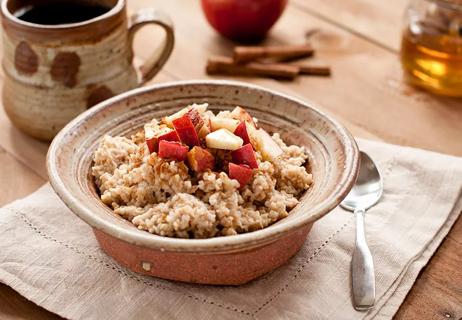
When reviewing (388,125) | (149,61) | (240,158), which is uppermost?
(240,158)

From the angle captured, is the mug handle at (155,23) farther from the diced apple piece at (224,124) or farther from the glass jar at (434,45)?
the glass jar at (434,45)

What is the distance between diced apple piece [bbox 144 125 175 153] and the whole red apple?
1000 millimetres

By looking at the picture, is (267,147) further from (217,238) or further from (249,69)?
(249,69)

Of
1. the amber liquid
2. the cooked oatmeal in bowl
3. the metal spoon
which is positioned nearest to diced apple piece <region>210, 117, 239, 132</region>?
the cooked oatmeal in bowl

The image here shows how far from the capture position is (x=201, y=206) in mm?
1300

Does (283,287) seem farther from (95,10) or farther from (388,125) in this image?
(95,10)

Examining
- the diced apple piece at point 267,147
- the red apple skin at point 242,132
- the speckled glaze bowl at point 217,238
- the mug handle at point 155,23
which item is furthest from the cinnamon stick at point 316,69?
the red apple skin at point 242,132

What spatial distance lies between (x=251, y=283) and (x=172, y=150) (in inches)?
12.0

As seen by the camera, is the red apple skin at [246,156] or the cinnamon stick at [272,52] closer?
the red apple skin at [246,156]

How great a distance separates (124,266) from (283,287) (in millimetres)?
318

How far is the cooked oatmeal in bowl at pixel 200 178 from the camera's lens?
129 cm

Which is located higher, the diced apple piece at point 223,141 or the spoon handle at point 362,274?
the diced apple piece at point 223,141

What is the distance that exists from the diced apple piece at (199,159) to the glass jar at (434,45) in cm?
102

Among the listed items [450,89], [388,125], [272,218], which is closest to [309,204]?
[272,218]
